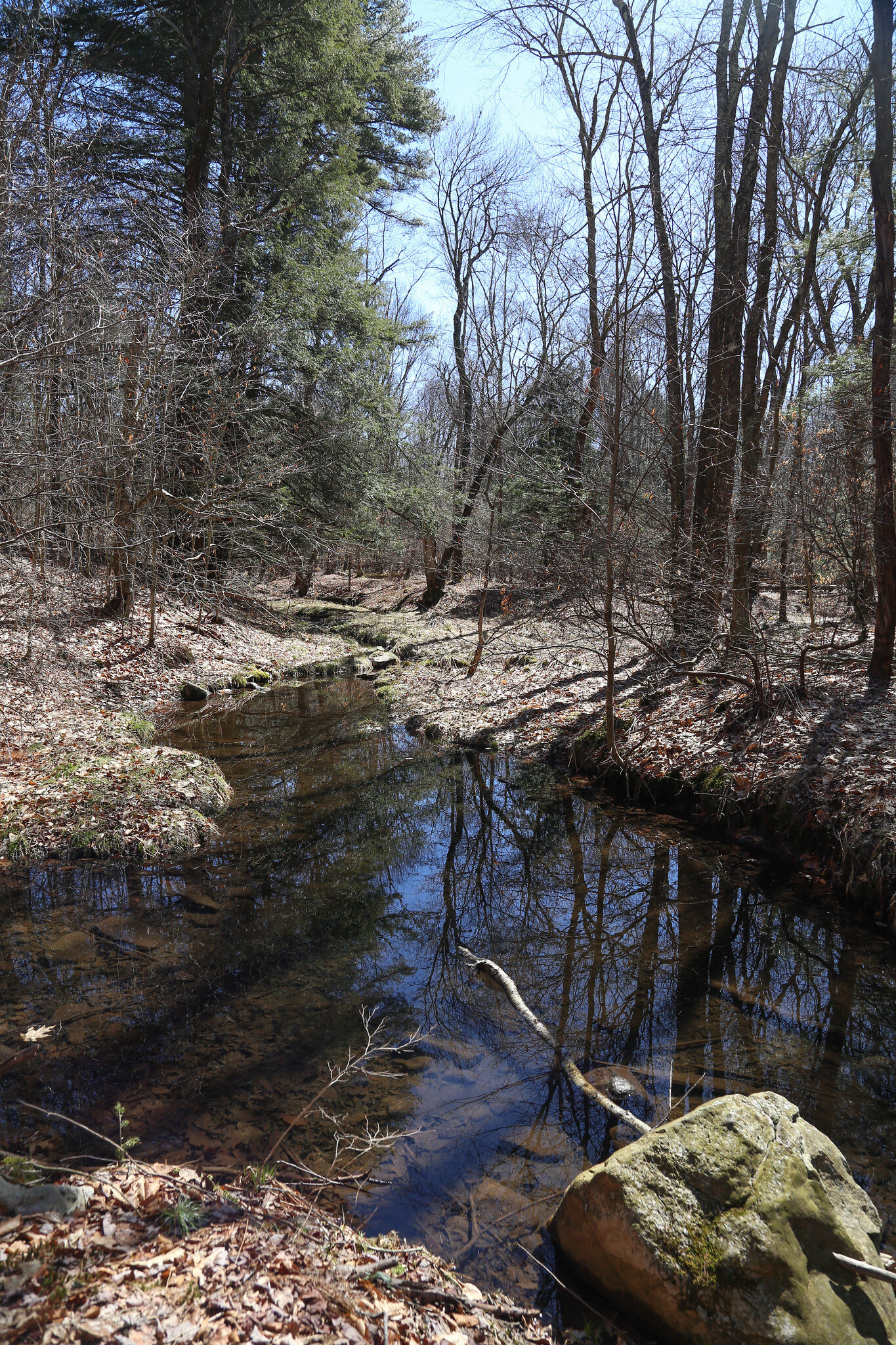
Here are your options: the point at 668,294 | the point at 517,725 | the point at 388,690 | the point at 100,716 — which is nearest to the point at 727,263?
the point at 668,294

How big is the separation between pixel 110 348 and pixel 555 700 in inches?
330

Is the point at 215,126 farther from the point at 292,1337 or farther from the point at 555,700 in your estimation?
the point at 292,1337

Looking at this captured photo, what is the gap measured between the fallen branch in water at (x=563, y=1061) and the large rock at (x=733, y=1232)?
0.94 feet

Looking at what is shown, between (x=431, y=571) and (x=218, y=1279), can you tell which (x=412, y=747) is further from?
(x=431, y=571)

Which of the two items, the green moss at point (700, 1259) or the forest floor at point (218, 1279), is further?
the green moss at point (700, 1259)

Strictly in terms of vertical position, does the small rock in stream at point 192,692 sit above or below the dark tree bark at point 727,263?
below

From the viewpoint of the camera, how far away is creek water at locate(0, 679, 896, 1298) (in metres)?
3.81

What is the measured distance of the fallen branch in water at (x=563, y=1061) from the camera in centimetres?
358

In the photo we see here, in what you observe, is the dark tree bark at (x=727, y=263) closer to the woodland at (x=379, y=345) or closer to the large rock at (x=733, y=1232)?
the woodland at (x=379, y=345)

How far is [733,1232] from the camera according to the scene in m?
2.77

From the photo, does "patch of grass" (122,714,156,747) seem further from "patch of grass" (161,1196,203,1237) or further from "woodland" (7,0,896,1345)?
"patch of grass" (161,1196,203,1237)

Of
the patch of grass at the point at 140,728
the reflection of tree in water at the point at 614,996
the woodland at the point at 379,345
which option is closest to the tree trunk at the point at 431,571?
the woodland at the point at 379,345

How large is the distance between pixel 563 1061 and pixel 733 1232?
1.78 m

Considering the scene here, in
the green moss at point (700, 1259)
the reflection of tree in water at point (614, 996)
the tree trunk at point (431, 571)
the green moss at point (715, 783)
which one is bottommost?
the reflection of tree in water at point (614, 996)
